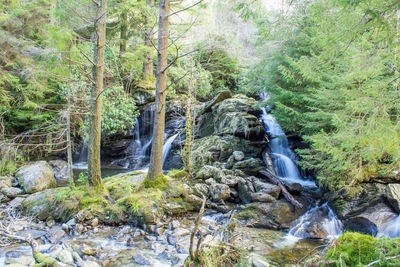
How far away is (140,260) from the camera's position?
14.4 ft

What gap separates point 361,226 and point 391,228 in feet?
2.05

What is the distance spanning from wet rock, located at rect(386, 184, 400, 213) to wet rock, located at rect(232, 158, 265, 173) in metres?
4.19

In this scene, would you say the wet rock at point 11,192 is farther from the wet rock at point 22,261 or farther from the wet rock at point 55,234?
the wet rock at point 22,261

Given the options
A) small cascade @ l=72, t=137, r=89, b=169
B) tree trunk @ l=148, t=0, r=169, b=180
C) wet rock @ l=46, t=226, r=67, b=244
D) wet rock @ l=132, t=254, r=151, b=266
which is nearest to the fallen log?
tree trunk @ l=148, t=0, r=169, b=180

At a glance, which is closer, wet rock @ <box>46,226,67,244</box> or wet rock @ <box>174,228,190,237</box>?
wet rock @ <box>46,226,67,244</box>

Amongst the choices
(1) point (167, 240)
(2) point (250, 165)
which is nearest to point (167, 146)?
(2) point (250, 165)

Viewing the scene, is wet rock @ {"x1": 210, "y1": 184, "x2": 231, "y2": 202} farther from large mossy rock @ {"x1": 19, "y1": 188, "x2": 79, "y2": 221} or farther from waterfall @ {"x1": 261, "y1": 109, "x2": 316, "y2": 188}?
large mossy rock @ {"x1": 19, "y1": 188, "x2": 79, "y2": 221}

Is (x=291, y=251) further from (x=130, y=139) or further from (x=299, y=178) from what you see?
(x=130, y=139)

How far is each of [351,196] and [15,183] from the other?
37.2 feet

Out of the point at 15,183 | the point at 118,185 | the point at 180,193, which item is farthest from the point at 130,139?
the point at 180,193

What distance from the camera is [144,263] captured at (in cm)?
432

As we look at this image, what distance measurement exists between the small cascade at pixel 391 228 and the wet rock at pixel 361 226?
0.14 metres

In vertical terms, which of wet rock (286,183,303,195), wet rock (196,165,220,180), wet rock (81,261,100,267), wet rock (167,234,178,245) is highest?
wet rock (196,165,220,180)

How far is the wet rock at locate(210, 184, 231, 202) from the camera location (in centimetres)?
753
